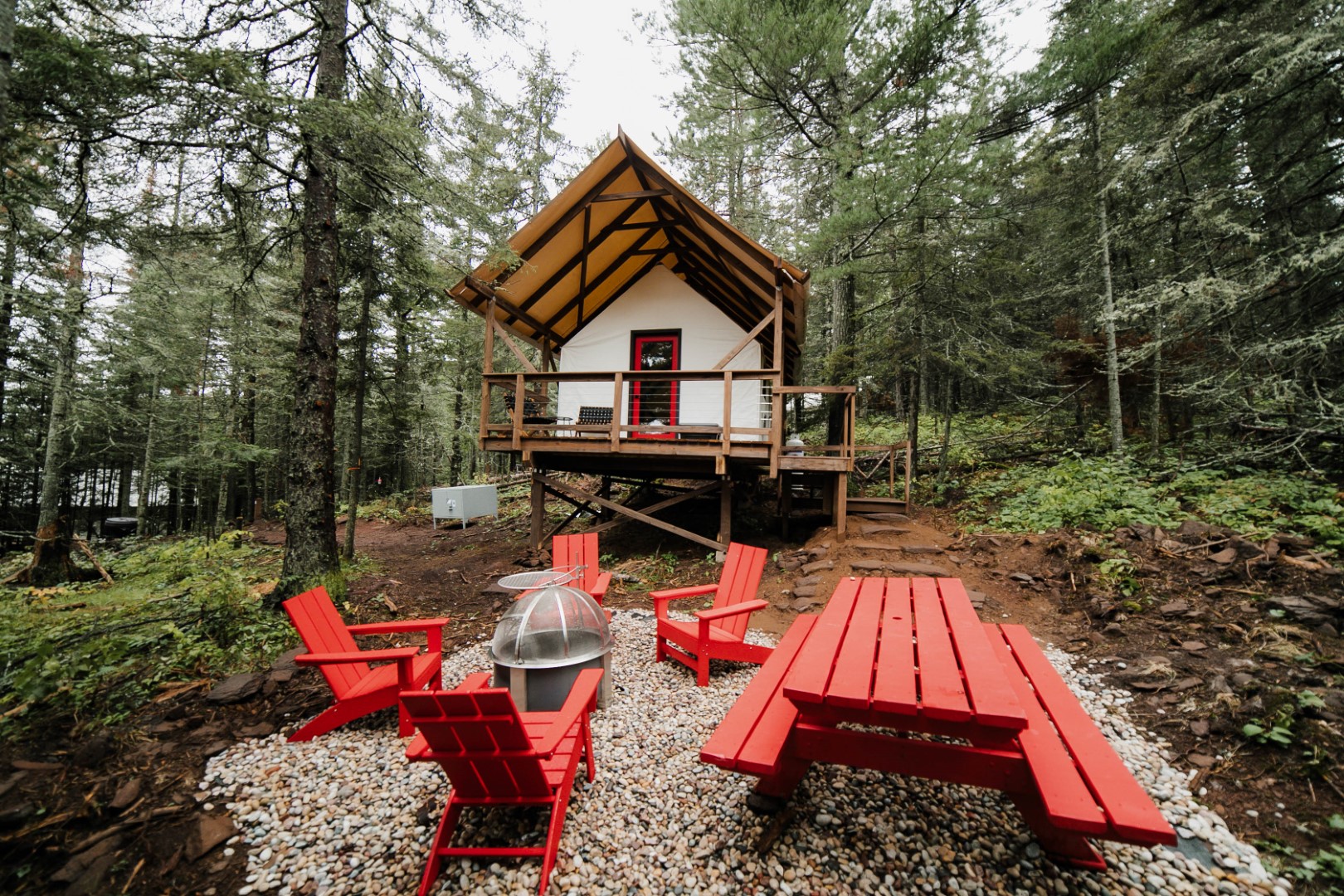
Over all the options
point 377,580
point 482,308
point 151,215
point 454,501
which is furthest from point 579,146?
point 377,580

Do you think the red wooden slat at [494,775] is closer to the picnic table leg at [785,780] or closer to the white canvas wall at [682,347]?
the picnic table leg at [785,780]

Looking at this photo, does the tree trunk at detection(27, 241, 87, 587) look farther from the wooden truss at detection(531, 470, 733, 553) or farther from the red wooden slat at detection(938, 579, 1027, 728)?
the red wooden slat at detection(938, 579, 1027, 728)

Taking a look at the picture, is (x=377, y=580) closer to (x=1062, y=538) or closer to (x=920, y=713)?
(x=920, y=713)

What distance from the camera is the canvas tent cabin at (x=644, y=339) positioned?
7.70 metres

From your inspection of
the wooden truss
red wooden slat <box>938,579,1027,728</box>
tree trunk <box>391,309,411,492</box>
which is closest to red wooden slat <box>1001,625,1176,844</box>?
red wooden slat <box>938,579,1027,728</box>

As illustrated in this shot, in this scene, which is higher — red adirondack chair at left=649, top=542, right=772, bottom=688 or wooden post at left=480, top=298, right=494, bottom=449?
wooden post at left=480, top=298, right=494, bottom=449

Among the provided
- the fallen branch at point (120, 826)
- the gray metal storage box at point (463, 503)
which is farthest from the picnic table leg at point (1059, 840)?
the gray metal storage box at point (463, 503)

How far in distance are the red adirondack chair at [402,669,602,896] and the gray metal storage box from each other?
1245 cm

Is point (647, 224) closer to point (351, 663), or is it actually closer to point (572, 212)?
point (572, 212)

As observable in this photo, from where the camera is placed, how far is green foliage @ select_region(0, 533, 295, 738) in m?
3.29

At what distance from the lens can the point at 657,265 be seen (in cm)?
1045

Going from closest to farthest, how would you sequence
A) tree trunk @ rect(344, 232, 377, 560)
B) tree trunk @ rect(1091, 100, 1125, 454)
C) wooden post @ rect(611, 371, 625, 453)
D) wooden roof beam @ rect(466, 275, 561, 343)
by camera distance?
wooden post @ rect(611, 371, 625, 453)
wooden roof beam @ rect(466, 275, 561, 343)
tree trunk @ rect(344, 232, 377, 560)
tree trunk @ rect(1091, 100, 1125, 454)

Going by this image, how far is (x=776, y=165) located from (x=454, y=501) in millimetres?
12389

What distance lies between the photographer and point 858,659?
2.15 metres
